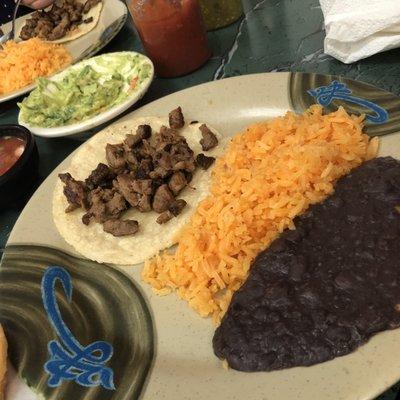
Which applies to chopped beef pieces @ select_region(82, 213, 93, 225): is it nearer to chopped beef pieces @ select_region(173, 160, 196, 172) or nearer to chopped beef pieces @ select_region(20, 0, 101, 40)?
chopped beef pieces @ select_region(173, 160, 196, 172)

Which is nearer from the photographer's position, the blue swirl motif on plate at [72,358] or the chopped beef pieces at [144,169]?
the blue swirl motif on plate at [72,358]

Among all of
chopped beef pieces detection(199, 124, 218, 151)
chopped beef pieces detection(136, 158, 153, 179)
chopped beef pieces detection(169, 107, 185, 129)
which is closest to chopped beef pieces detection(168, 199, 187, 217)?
chopped beef pieces detection(136, 158, 153, 179)

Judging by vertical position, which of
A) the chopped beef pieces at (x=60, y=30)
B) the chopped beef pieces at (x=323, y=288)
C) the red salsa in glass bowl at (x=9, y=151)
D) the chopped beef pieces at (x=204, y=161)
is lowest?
the chopped beef pieces at (x=204, y=161)

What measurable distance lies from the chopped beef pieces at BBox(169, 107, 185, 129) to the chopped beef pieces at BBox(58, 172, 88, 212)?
0.58m

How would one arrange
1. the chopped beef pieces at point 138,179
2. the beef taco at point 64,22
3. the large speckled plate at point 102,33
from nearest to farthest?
the chopped beef pieces at point 138,179 → the large speckled plate at point 102,33 → the beef taco at point 64,22

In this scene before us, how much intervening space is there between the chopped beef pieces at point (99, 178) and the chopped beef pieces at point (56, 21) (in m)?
2.02

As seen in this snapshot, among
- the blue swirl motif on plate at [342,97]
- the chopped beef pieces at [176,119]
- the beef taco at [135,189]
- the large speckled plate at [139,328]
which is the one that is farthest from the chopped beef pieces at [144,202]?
the blue swirl motif on plate at [342,97]

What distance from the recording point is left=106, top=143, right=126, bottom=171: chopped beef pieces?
Result: 8.18ft

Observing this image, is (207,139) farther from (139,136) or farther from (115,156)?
(115,156)

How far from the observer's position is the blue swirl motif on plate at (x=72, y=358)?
1.67 m

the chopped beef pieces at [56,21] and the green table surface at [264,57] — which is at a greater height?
the chopped beef pieces at [56,21]

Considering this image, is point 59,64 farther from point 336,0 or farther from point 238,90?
point 336,0

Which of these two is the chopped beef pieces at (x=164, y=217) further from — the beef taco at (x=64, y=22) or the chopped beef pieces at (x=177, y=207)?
the beef taco at (x=64, y=22)

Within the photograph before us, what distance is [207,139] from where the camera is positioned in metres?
2.50
